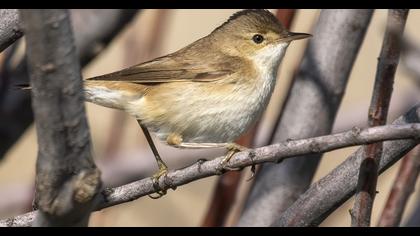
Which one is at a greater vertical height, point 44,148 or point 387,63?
point 387,63

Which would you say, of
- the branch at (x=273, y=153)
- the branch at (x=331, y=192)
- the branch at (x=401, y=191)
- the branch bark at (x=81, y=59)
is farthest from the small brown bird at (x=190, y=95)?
the branch at (x=401, y=191)

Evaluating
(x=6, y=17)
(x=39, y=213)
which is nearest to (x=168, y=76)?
(x=6, y=17)

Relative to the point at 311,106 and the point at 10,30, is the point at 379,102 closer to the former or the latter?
the point at 10,30

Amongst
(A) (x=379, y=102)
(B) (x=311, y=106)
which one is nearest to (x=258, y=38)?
(B) (x=311, y=106)

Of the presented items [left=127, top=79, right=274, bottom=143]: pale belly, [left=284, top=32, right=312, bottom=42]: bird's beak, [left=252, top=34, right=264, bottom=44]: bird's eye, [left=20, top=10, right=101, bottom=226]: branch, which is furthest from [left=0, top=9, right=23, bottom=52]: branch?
[left=252, top=34, right=264, bottom=44]: bird's eye

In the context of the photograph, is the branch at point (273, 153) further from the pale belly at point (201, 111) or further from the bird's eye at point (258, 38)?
the bird's eye at point (258, 38)

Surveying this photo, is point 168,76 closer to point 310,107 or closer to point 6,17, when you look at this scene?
point 310,107
